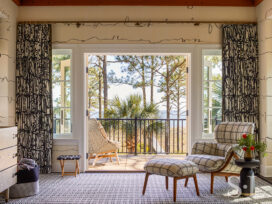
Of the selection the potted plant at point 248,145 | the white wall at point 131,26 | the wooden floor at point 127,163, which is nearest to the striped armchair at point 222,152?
the potted plant at point 248,145

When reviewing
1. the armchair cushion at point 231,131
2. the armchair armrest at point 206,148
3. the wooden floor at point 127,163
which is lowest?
the wooden floor at point 127,163

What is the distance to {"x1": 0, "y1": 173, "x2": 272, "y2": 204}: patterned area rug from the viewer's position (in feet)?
11.2

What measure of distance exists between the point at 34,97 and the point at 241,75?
3412 millimetres

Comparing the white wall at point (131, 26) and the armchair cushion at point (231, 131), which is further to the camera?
the white wall at point (131, 26)

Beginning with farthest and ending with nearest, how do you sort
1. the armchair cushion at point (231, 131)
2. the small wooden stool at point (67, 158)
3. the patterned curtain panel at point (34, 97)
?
the patterned curtain panel at point (34, 97) < the small wooden stool at point (67, 158) < the armchair cushion at point (231, 131)

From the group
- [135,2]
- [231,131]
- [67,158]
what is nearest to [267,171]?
[231,131]

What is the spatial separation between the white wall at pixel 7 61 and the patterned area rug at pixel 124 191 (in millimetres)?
1145

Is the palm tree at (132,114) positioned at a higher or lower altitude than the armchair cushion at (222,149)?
higher

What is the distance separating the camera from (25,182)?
3613 mm

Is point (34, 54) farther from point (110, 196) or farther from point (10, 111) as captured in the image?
point (110, 196)

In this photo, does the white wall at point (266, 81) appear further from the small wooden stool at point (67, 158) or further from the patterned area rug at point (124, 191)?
the small wooden stool at point (67, 158)

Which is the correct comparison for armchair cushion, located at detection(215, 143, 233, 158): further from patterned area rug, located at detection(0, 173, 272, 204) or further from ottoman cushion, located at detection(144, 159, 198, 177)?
ottoman cushion, located at detection(144, 159, 198, 177)

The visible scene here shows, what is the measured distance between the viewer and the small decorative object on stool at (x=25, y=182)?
356 centimetres

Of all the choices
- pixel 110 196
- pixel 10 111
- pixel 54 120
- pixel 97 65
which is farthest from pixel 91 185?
pixel 97 65
